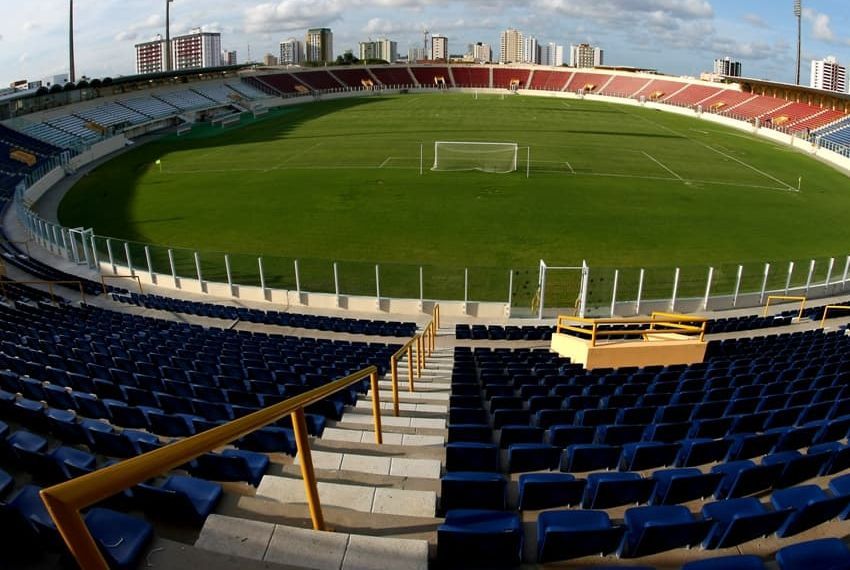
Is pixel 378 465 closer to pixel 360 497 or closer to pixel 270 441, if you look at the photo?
pixel 360 497

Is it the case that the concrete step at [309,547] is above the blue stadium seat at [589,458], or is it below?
above

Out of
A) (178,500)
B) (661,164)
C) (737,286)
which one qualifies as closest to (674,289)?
(737,286)

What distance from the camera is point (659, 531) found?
173 inches

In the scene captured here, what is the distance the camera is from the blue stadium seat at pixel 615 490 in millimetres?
5238

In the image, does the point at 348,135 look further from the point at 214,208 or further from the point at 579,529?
the point at 579,529

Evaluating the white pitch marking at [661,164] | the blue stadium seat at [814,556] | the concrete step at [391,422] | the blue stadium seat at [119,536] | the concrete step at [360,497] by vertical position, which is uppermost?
the white pitch marking at [661,164]

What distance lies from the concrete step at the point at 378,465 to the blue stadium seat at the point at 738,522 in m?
2.54

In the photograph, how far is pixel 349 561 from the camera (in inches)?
146

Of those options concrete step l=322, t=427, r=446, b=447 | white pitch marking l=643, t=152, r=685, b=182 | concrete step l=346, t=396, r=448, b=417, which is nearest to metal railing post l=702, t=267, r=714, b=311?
concrete step l=346, t=396, r=448, b=417

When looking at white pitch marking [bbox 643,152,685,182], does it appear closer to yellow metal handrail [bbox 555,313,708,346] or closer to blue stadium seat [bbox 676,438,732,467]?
yellow metal handrail [bbox 555,313,708,346]

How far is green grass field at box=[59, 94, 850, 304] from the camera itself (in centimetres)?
2292

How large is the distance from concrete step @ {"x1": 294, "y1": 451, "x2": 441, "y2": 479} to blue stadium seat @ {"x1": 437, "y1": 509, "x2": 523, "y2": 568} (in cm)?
155

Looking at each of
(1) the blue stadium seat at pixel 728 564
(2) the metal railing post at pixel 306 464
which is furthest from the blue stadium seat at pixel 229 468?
(1) the blue stadium seat at pixel 728 564

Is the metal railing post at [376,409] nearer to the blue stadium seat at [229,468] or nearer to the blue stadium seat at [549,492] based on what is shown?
the blue stadium seat at [229,468]
